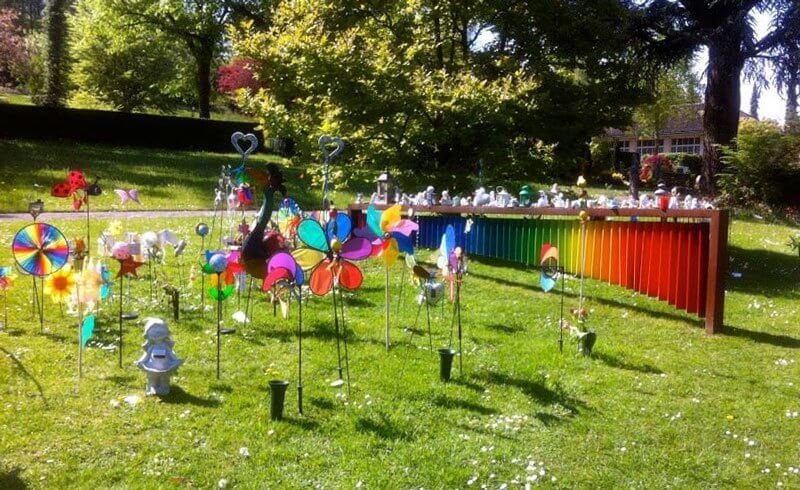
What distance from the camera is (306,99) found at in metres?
11.6

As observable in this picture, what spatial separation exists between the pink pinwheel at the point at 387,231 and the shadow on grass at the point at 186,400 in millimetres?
1595

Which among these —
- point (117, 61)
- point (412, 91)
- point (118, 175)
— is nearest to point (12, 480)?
point (412, 91)

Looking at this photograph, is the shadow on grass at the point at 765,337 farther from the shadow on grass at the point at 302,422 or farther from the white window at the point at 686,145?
the white window at the point at 686,145

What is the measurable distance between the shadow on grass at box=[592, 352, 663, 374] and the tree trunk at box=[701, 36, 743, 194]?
9.74m

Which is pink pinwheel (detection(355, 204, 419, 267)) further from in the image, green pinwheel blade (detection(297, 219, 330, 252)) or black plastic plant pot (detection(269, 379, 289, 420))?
black plastic plant pot (detection(269, 379, 289, 420))

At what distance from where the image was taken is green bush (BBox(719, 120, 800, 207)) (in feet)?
61.8

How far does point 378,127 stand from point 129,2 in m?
25.0

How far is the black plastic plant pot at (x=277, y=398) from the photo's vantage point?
4.34 m

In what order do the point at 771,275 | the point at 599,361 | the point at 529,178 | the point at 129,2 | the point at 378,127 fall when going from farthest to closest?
the point at 129,2 → the point at 529,178 → the point at 378,127 → the point at 771,275 → the point at 599,361

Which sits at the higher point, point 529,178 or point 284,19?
point 284,19

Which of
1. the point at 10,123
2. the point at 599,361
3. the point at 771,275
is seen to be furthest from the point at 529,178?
the point at 10,123

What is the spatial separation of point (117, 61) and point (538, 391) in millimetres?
32322

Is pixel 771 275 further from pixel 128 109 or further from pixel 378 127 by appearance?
pixel 128 109

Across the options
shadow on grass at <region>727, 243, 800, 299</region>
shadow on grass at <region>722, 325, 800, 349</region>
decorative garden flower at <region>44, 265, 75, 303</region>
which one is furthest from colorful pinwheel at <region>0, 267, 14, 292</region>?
shadow on grass at <region>727, 243, 800, 299</region>
